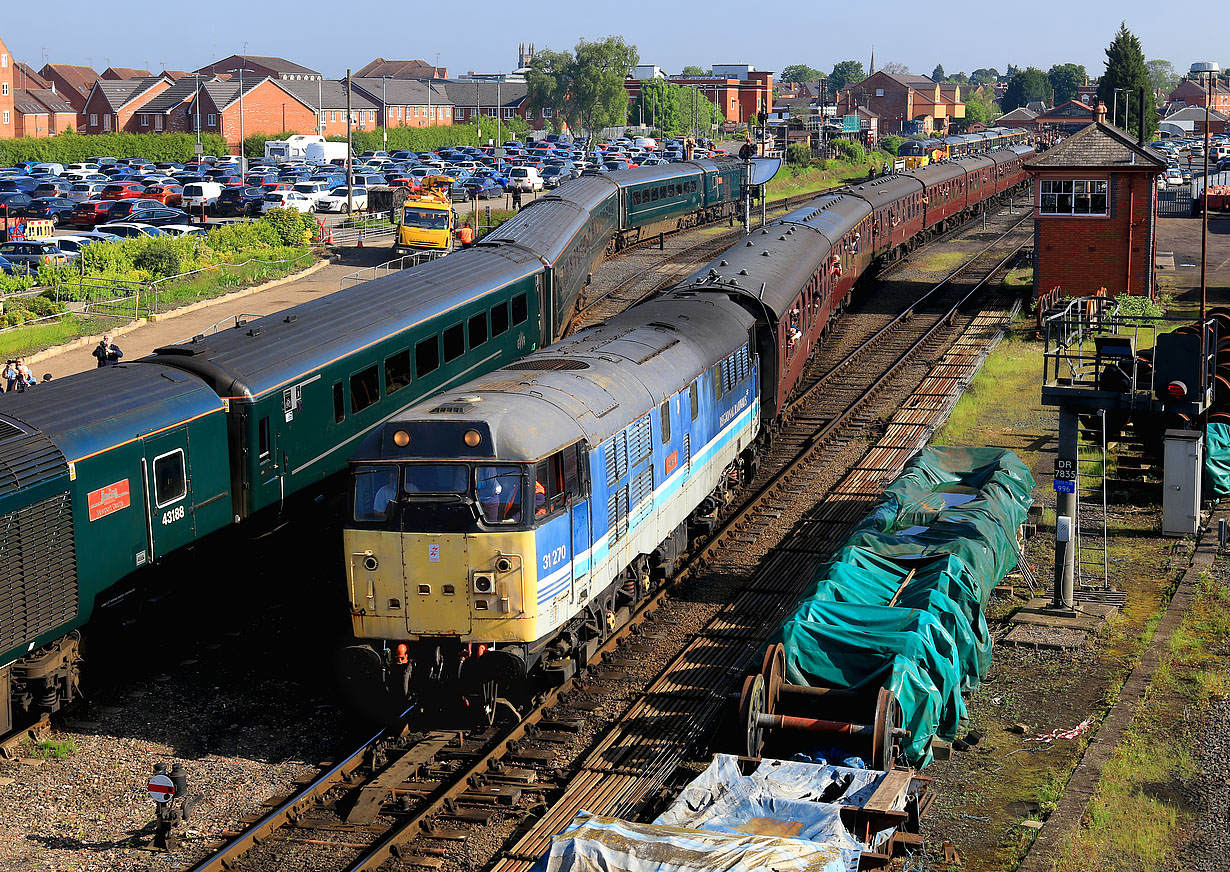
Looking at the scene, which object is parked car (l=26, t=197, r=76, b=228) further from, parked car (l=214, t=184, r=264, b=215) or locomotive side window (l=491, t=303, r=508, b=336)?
locomotive side window (l=491, t=303, r=508, b=336)

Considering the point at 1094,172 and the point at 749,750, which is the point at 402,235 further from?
the point at 749,750

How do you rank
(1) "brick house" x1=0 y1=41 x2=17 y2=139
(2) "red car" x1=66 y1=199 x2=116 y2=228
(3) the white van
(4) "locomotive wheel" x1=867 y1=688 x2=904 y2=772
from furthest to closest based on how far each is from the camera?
(1) "brick house" x1=0 y1=41 x2=17 y2=139 < (3) the white van < (2) "red car" x1=66 y1=199 x2=116 y2=228 < (4) "locomotive wheel" x1=867 y1=688 x2=904 y2=772

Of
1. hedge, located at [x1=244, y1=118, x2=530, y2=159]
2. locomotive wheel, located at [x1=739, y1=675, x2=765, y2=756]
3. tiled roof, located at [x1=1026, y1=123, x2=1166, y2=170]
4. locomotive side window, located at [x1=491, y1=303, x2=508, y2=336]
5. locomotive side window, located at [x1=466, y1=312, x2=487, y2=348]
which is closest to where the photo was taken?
locomotive wheel, located at [x1=739, y1=675, x2=765, y2=756]

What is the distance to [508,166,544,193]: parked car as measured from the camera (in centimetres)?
7264

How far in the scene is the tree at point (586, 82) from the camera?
13038cm

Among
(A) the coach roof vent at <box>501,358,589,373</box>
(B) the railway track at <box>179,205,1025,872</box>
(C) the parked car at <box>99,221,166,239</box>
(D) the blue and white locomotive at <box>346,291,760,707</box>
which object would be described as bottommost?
(B) the railway track at <box>179,205,1025,872</box>

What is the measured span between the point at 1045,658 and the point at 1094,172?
24868 mm

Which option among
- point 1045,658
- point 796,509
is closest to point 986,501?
point 1045,658

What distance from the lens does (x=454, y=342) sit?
945 inches

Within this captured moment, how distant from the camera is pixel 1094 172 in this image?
37.9 metres

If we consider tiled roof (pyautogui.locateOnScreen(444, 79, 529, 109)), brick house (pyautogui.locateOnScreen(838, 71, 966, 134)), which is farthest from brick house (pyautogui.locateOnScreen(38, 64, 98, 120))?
brick house (pyautogui.locateOnScreen(838, 71, 966, 134))

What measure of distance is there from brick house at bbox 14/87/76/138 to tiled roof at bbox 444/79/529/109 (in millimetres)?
39951

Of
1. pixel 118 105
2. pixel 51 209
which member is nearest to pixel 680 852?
pixel 51 209

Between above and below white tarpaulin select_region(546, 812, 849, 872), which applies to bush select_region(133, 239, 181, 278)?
above
